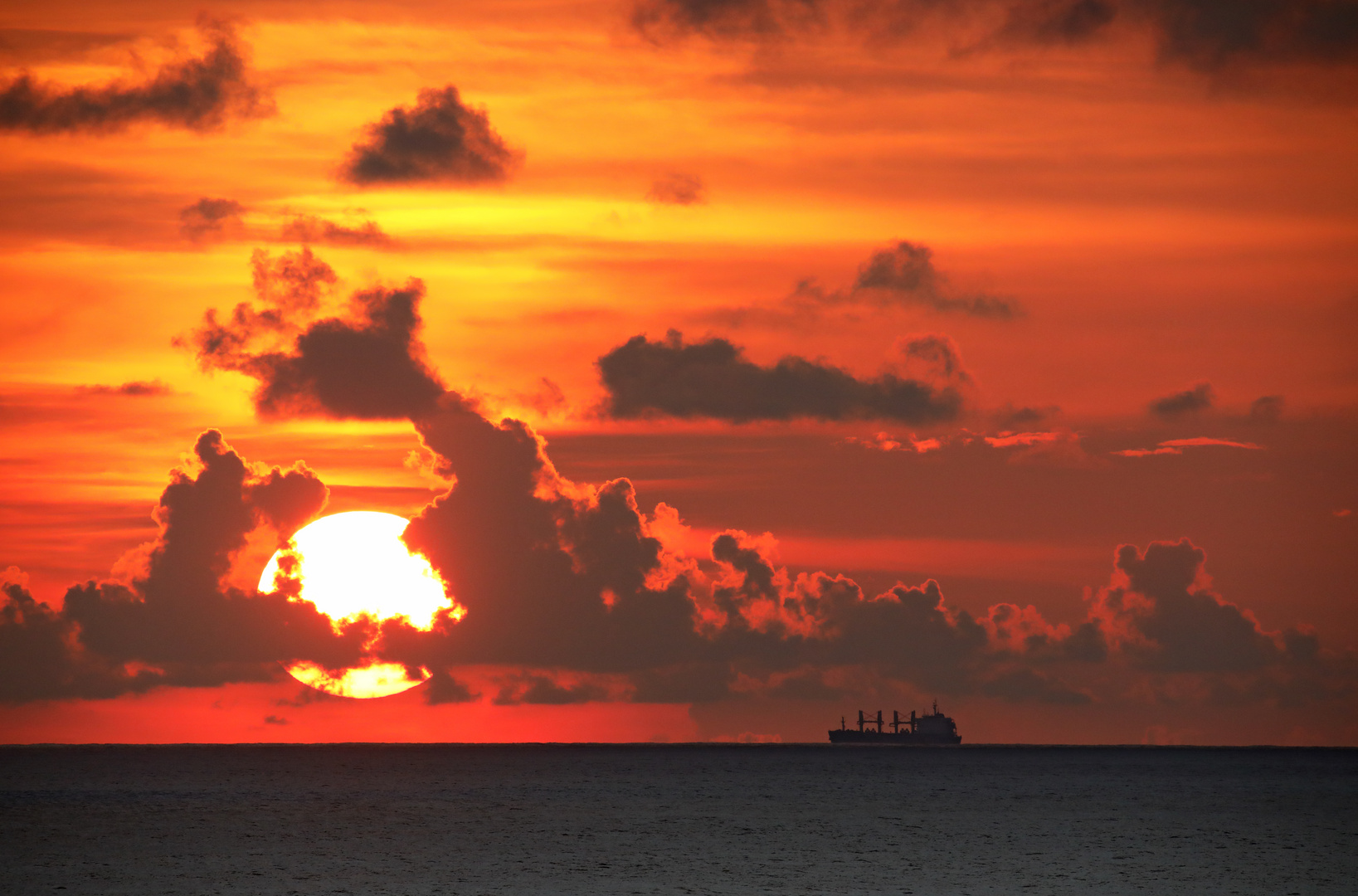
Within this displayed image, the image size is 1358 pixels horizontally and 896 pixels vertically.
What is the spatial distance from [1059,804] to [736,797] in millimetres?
38682

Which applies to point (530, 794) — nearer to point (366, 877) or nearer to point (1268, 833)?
point (1268, 833)

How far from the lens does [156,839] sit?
114m

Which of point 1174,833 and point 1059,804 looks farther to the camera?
point 1059,804

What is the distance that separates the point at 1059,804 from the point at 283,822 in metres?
85.9

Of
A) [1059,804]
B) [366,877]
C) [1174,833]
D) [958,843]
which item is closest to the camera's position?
[366,877]

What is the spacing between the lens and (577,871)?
9031cm

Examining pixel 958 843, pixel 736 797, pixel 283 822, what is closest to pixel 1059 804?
pixel 736 797

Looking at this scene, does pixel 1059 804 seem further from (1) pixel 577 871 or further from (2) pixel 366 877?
(2) pixel 366 877

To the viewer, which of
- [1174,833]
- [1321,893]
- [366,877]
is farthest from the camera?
[1174,833]

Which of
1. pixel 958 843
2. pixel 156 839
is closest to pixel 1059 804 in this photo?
pixel 958 843

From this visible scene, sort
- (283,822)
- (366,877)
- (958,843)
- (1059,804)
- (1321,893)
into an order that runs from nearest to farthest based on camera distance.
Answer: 1. (1321,893)
2. (366,877)
3. (958,843)
4. (283,822)
5. (1059,804)

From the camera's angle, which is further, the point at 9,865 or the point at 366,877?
the point at 9,865

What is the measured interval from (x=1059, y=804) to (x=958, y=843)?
63.2 metres

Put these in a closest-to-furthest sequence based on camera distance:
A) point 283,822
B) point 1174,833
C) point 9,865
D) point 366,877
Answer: point 366,877
point 9,865
point 1174,833
point 283,822
